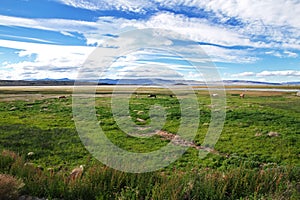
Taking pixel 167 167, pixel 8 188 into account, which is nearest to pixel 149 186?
pixel 8 188

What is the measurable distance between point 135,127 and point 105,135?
3.90 m

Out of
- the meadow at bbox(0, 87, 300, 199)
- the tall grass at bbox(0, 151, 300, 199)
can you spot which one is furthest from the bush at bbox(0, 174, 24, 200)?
the tall grass at bbox(0, 151, 300, 199)

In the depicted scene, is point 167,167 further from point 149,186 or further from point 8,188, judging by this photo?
point 8,188

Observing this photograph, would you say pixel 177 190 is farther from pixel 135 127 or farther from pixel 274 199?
pixel 135 127

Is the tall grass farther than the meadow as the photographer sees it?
No

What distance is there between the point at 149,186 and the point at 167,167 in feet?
16.7

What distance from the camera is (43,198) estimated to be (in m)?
7.22

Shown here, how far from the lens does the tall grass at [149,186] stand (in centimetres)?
718

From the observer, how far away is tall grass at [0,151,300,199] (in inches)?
283

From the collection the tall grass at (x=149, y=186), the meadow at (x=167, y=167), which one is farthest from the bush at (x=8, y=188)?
the tall grass at (x=149, y=186)

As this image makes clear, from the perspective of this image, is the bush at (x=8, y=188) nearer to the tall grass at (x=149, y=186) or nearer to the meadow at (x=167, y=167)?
the meadow at (x=167, y=167)

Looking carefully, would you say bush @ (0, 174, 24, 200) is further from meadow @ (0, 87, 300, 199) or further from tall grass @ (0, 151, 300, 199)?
tall grass @ (0, 151, 300, 199)

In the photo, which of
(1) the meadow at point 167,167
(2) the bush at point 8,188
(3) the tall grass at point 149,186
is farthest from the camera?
(1) the meadow at point 167,167

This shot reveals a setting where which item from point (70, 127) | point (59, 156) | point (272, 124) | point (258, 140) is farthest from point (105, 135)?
point (272, 124)
